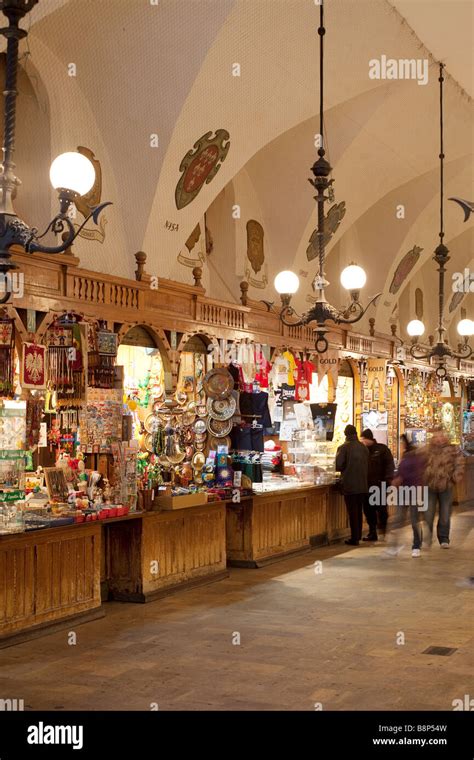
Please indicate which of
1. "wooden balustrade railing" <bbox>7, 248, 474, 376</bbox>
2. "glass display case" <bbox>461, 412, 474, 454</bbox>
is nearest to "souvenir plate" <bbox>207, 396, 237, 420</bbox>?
"wooden balustrade railing" <bbox>7, 248, 474, 376</bbox>

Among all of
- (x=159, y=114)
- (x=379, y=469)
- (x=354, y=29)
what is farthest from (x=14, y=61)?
(x=379, y=469)

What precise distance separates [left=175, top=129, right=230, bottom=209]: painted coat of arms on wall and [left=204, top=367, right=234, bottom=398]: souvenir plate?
67.0 inches

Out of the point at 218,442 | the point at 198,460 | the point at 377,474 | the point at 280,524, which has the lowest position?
the point at 280,524

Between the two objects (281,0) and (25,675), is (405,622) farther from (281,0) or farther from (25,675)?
(281,0)

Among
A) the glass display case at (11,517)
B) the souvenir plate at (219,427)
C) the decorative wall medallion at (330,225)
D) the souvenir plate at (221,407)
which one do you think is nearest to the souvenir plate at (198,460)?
the souvenir plate at (219,427)

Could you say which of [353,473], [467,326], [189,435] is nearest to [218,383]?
[189,435]

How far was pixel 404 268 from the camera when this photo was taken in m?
14.7

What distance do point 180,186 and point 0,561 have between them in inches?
167

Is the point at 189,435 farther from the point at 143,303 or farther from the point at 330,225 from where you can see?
the point at 330,225

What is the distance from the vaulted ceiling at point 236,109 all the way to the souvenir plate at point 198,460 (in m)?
1.85

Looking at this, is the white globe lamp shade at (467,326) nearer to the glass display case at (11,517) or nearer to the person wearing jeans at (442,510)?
the person wearing jeans at (442,510)

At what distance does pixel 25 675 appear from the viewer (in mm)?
5430

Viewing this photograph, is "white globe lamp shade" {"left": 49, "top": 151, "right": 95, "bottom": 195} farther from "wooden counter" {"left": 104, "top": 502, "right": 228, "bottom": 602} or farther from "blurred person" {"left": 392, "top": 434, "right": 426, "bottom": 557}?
"blurred person" {"left": 392, "top": 434, "right": 426, "bottom": 557}

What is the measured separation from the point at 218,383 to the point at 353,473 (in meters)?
2.50
